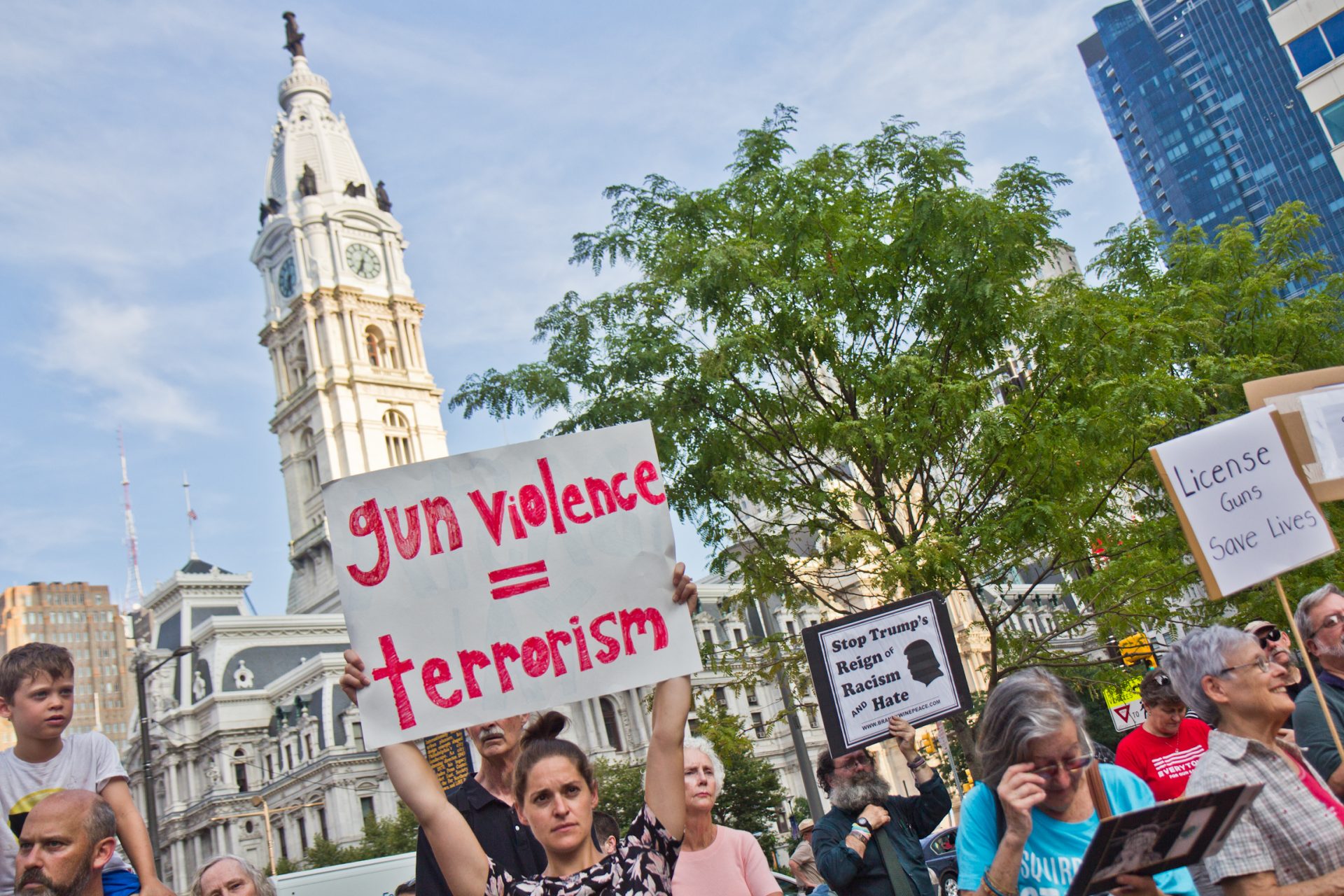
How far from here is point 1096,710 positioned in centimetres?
3775

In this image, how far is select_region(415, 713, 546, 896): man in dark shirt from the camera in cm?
436

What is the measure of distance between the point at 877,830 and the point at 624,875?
8.20 ft

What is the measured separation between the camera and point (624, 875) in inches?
142

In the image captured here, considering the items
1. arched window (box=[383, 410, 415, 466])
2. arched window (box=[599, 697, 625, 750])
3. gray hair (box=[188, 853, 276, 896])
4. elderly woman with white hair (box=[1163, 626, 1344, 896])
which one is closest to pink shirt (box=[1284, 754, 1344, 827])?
elderly woman with white hair (box=[1163, 626, 1344, 896])

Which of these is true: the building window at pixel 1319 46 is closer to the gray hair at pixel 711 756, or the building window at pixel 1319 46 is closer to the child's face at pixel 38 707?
the gray hair at pixel 711 756

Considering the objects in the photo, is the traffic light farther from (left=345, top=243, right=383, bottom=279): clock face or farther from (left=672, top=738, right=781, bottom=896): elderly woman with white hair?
(left=345, top=243, right=383, bottom=279): clock face

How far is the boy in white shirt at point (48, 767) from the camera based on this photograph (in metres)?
4.18

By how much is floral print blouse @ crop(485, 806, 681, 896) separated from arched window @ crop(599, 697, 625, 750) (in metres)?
60.5

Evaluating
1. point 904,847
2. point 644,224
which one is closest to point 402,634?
point 904,847

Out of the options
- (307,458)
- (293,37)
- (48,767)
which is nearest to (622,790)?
(48,767)

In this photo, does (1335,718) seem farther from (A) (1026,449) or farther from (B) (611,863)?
(A) (1026,449)

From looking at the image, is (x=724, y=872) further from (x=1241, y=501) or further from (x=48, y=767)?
(x=1241, y=501)

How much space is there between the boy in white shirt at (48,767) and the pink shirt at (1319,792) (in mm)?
3791

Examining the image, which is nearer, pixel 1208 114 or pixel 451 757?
pixel 451 757
